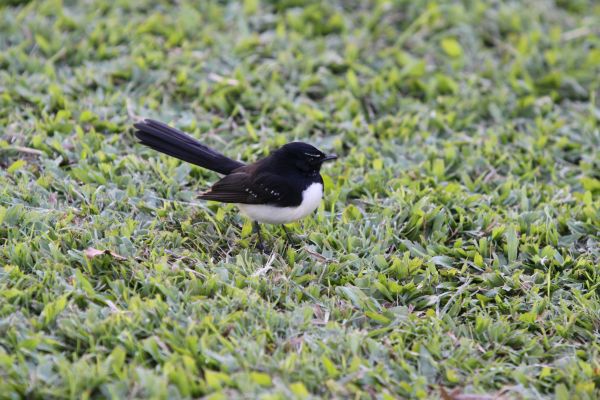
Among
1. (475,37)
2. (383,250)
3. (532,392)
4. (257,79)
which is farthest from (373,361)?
(475,37)

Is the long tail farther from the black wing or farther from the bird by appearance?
the black wing

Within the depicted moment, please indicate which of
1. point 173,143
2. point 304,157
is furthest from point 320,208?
point 173,143

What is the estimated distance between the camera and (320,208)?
224 inches

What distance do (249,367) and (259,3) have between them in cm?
528

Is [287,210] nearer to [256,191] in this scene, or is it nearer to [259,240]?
[256,191]

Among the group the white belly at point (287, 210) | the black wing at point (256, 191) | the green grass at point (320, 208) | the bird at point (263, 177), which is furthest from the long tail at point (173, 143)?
the white belly at point (287, 210)

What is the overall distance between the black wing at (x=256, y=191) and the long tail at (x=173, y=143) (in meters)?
0.24

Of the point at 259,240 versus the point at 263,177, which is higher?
the point at 263,177

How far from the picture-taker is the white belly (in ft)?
16.6

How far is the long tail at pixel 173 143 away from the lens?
5320 millimetres

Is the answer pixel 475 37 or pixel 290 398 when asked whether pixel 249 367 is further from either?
pixel 475 37

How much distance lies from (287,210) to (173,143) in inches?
37.0

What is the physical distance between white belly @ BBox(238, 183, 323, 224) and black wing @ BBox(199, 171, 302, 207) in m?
0.03

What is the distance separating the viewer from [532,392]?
4051 millimetres
